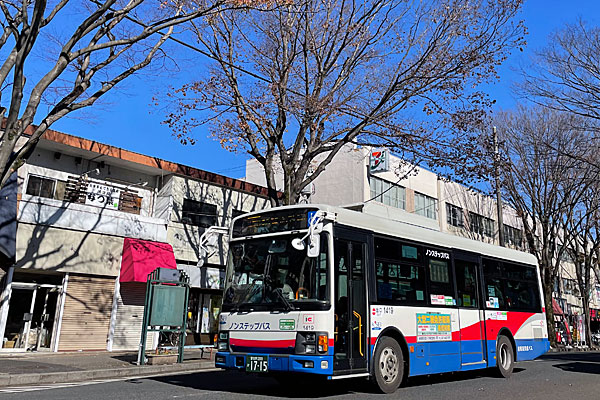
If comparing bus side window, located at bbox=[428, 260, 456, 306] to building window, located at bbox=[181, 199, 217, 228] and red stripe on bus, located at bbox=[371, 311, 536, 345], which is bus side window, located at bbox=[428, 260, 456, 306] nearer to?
red stripe on bus, located at bbox=[371, 311, 536, 345]

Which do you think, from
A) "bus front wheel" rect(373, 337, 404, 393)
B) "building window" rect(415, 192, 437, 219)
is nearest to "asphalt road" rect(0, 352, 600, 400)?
"bus front wheel" rect(373, 337, 404, 393)

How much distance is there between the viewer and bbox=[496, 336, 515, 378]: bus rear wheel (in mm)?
12000

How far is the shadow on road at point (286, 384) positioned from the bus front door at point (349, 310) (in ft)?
2.96

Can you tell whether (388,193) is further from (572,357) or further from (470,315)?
(470,315)

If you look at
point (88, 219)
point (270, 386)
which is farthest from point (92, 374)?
point (88, 219)

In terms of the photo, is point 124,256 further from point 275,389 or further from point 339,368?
point 339,368

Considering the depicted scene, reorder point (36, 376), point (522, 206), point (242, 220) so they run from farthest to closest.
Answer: point (522, 206) → point (36, 376) → point (242, 220)

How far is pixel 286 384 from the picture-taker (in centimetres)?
1015

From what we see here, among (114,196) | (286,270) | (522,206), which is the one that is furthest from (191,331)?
(522,206)

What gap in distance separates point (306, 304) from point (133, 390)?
3.82m

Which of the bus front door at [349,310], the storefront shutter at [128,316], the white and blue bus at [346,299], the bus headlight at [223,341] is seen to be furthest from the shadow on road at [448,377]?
the storefront shutter at [128,316]

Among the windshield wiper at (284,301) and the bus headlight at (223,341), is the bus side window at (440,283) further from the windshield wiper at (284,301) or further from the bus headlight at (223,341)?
the bus headlight at (223,341)

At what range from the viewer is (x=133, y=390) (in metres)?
9.29

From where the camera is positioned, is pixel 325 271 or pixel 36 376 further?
pixel 36 376
